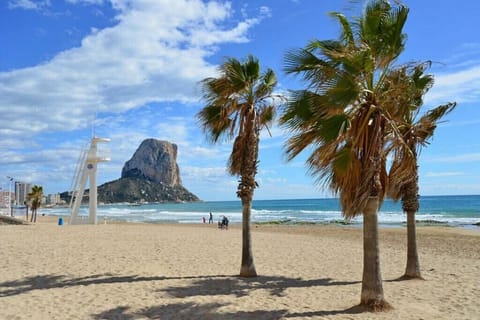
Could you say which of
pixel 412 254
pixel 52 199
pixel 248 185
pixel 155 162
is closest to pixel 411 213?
pixel 412 254

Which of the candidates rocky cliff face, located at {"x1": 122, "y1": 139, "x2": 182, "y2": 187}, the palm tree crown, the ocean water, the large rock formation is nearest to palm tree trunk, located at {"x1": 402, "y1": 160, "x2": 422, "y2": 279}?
the palm tree crown

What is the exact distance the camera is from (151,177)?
575 ft

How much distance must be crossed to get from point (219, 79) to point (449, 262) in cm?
968

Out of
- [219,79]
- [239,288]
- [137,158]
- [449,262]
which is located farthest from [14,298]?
[137,158]

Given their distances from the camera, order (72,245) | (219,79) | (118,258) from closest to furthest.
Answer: (219,79), (118,258), (72,245)

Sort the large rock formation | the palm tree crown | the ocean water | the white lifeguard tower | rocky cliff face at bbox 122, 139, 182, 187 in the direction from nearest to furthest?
the palm tree crown
the white lifeguard tower
the ocean water
the large rock formation
rocky cliff face at bbox 122, 139, 182, 187

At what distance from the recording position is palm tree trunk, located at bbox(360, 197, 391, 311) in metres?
7.60

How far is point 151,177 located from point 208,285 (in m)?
169

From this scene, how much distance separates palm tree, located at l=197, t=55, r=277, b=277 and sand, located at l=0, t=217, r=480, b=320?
1.83m

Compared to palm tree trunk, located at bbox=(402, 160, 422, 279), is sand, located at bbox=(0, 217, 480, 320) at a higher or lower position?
lower

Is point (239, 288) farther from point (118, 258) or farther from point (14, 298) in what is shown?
point (118, 258)

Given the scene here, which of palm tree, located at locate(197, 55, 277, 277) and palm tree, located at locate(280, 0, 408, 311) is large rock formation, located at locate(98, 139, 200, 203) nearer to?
palm tree, located at locate(197, 55, 277, 277)

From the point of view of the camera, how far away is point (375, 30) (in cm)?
761

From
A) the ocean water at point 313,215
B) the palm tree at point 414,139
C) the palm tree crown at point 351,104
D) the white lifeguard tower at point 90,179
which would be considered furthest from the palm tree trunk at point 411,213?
the white lifeguard tower at point 90,179
